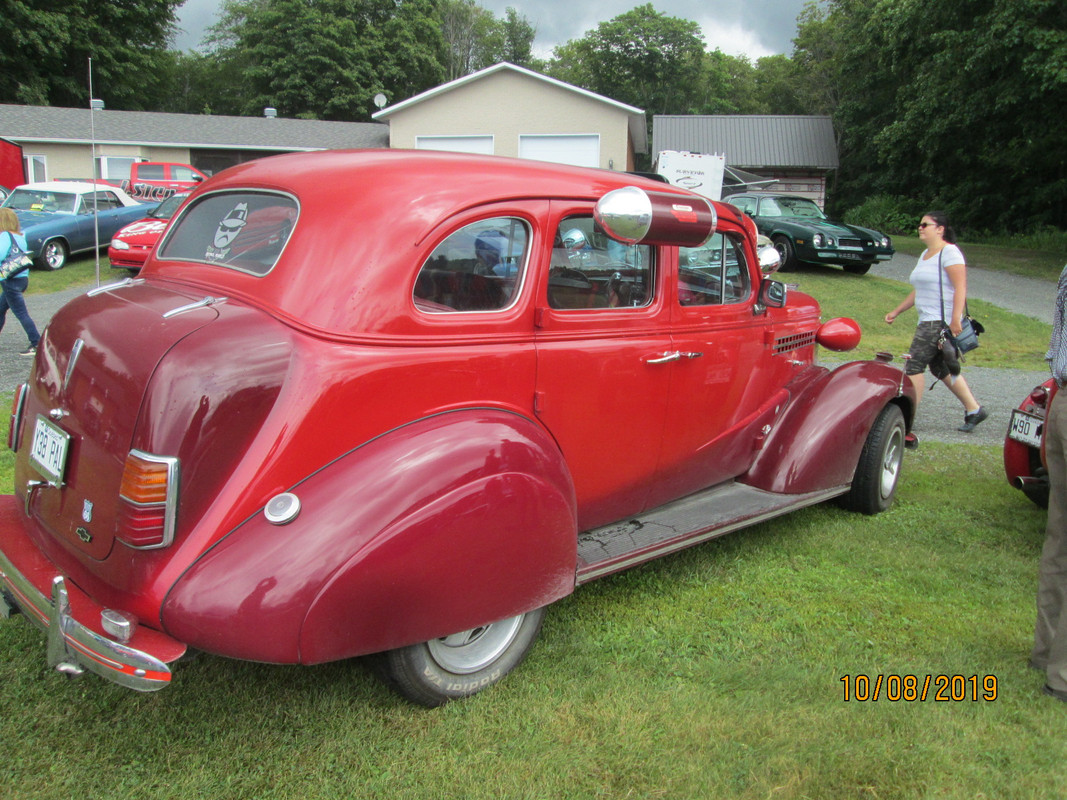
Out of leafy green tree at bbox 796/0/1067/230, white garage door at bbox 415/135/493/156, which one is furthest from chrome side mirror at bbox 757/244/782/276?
white garage door at bbox 415/135/493/156

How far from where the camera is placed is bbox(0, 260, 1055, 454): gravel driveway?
22.4 ft

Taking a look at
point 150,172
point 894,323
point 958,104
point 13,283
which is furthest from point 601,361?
point 958,104

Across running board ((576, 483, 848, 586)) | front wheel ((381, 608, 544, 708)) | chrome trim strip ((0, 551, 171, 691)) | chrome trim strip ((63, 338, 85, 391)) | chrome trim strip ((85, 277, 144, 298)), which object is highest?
chrome trim strip ((85, 277, 144, 298))

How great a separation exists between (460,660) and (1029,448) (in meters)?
3.73

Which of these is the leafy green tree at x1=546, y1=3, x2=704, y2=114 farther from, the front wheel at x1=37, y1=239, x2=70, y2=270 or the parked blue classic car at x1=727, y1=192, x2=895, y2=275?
the front wheel at x1=37, y1=239, x2=70, y2=270

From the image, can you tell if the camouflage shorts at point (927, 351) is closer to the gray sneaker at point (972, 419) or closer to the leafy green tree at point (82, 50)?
the gray sneaker at point (972, 419)

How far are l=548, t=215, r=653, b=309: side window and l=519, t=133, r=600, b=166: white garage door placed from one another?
20966 millimetres

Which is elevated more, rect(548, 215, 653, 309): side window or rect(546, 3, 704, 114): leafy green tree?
rect(546, 3, 704, 114): leafy green tree

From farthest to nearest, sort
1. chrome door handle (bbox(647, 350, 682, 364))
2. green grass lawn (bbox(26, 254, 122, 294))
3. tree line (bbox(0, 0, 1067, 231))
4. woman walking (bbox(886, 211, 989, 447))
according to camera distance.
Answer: tree line (bbox(0, 0, 1067, 231))
green grass lawn (bbox(26, 254, 122, 294))
woman walking (bbox(886, 211, 989, 447))
chrome door handle (bbox(647, 350, 682, 364))

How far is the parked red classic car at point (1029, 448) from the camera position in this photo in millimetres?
4594

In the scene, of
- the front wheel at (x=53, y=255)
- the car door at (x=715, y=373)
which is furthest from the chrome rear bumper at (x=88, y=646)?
the front wheel at (x=53, y=255)

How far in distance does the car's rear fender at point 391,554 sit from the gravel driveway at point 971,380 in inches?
198

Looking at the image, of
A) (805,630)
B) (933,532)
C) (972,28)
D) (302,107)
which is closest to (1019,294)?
(972,28)

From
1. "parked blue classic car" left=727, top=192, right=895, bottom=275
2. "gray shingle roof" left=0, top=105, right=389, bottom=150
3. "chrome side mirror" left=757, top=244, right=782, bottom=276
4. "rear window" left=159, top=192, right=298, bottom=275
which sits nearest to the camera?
"rear window" left=159, top=192, right=298, bottom=275
